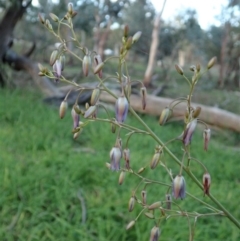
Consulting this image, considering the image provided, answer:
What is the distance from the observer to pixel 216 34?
16.1 metres

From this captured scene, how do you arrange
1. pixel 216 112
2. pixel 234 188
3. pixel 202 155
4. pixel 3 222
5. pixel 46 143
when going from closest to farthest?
pixel 3 222, pixel 234 188, pixel 46 143, pixel 202 155, pixel 216 112

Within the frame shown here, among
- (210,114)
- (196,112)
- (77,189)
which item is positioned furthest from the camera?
(210,114)

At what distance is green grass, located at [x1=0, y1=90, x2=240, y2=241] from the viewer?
2605mm

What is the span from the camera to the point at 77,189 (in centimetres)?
309

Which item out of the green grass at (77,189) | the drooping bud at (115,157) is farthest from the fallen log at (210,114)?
the drooping bud at (115,157)

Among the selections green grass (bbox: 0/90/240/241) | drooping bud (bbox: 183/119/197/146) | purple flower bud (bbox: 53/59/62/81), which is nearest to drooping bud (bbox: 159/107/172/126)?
drooping bud (bbox: 183/119/197/146)

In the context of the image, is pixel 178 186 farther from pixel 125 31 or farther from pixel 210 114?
pixel 210 114

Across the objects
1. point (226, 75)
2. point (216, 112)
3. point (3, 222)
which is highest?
point (226, 75)

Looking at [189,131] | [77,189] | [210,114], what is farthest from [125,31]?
[210,114]

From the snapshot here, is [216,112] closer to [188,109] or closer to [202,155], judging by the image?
[202,155]

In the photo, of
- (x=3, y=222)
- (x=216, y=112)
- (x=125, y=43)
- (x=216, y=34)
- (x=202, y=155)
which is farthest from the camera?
(x=216, y=34)

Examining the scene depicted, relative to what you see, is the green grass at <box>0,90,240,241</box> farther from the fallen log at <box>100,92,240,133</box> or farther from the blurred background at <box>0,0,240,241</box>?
the fallen log at <box>100,92,240,133</box>

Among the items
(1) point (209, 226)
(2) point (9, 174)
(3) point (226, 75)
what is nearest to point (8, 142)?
(2) point (9, 174)

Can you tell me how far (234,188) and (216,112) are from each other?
262cm
